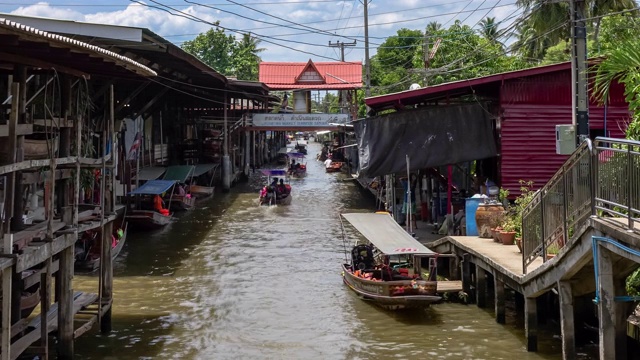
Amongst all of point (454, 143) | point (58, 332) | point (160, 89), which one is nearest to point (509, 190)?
point (454, 143)

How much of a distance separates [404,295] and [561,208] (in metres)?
4.09

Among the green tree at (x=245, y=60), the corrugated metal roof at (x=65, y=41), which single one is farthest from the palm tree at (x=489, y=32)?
the green tree at (x=245, y=60)

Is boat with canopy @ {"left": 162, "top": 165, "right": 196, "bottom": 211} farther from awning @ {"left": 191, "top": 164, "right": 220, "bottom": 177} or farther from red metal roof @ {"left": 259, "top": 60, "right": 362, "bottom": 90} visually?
red metal roof @ {"left": 259, "top": 60, "right": 362, "bottom": 90}

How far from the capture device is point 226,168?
35.2 m

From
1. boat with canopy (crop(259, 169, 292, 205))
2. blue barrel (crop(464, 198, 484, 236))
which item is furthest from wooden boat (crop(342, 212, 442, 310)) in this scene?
boat with canopy (crop(259, 169, 292, 205))

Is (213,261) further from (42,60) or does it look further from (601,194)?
(601,194)

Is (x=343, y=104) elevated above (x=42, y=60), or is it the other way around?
(x=343, y=104)

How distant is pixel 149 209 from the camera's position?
25.7 metres

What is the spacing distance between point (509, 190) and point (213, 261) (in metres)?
8.63

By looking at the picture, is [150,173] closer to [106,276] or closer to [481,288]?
[106,276]

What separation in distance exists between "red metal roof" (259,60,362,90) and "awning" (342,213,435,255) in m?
26.3

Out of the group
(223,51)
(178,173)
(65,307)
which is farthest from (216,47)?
(65,307)

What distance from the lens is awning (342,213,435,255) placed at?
13477 millimetres

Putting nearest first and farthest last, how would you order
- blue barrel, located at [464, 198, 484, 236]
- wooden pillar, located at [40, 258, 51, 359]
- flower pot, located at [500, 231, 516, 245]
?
wooden pillar, located at [40, 258, 51, 359] → flower pot, located at [500, 231, 516, 245] → blue barrel, located at [464, 198, 484, 236]
